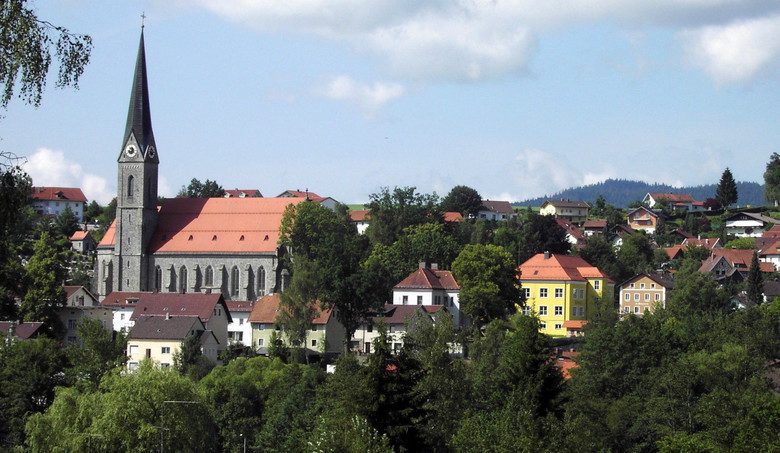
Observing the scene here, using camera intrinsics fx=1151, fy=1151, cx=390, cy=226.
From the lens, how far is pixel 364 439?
110ft

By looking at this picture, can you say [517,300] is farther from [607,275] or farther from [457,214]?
[457,214]

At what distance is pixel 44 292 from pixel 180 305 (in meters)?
8.62

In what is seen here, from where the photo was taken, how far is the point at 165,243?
307 ft

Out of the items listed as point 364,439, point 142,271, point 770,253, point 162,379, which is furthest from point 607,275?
point 364,439

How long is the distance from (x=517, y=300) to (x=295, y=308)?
58.7 ft

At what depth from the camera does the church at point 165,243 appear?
90.9 m

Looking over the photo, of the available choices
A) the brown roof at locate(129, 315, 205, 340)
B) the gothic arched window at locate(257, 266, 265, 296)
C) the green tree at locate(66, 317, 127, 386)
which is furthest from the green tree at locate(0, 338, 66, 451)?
the gothic arched window at locate(257, 266, 265, 296)

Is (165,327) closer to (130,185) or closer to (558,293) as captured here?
(130,185)

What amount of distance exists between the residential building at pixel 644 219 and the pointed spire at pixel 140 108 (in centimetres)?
7921

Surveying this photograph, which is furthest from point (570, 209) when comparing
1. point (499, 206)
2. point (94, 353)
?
point (94, 353)

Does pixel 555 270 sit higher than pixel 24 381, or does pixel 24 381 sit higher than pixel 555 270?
pixel 555 270

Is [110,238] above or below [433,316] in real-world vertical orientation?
above

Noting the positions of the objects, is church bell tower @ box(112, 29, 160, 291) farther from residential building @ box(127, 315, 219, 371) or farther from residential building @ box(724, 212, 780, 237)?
residential building @ box(724, 212, 780, 237)

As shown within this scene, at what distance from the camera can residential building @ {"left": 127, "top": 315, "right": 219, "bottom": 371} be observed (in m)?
67.6
